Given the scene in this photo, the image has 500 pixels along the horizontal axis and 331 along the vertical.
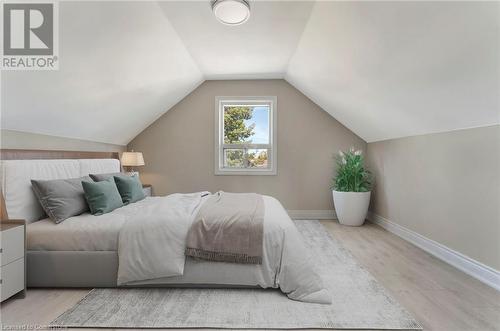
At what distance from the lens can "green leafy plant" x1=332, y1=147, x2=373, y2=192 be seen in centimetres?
409

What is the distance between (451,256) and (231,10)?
3225 millimetres

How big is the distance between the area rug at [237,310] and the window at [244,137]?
278 cm

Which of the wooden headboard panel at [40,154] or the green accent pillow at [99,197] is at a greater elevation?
the wooden headboard panel at [40,154]

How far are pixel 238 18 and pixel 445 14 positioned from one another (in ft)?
5.39

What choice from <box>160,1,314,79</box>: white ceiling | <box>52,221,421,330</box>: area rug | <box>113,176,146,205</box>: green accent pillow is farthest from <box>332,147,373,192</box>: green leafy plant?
<box>113,176,146,205</box>: green accent pillow

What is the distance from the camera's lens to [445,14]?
170 cm

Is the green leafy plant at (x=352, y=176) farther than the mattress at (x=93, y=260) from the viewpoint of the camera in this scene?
Yes

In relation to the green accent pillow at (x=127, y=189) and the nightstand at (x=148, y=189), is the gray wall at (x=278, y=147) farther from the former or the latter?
the green accent pillow at (x=127, y=189)

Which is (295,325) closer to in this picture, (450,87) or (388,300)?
(388,300)

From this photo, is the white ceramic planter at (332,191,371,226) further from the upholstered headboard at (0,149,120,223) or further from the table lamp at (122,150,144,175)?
the upholstered headboard at (0,149,120,223)

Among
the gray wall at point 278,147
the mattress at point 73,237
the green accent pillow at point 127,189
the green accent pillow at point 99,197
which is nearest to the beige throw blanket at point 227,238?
the mattress at point 73,237

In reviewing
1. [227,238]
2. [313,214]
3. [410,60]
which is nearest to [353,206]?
→ [313,214]

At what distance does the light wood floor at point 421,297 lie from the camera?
1.73m

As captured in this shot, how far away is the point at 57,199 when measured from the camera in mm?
2260
